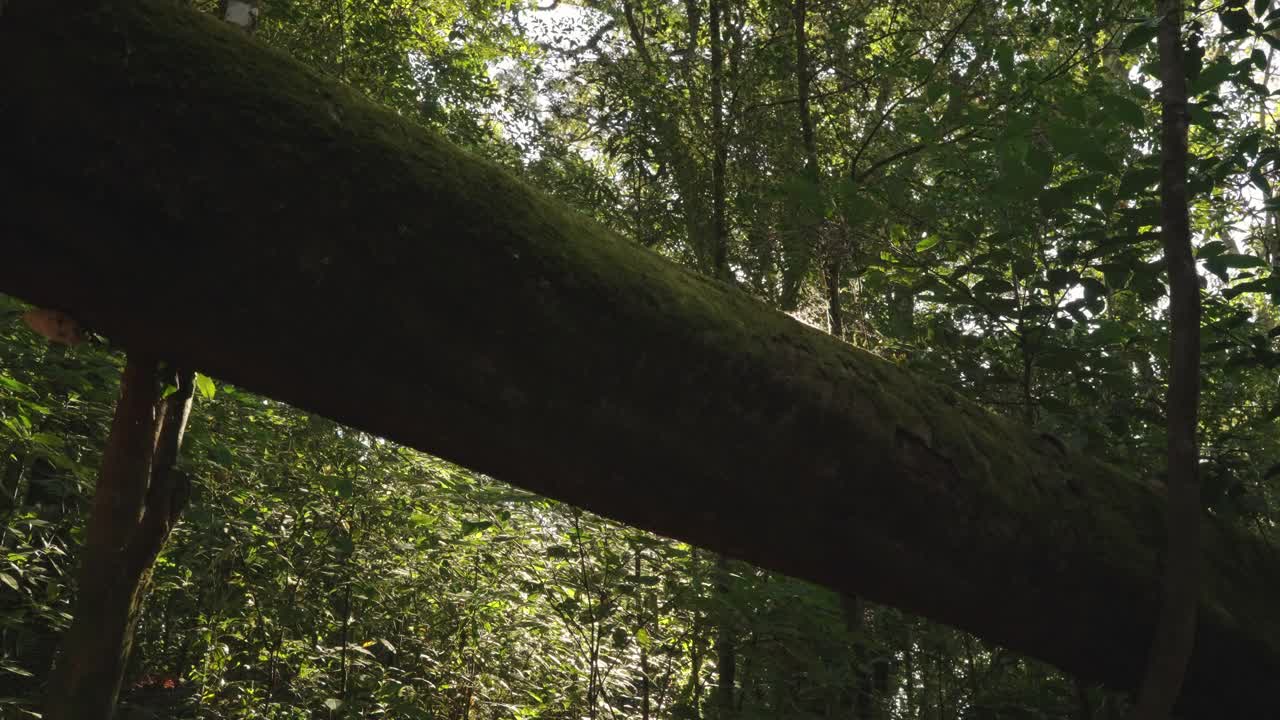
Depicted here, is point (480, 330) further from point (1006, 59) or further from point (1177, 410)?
point (1006, 59)

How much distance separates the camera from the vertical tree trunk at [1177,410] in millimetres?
1850

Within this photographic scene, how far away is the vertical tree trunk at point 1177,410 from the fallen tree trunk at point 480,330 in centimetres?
10


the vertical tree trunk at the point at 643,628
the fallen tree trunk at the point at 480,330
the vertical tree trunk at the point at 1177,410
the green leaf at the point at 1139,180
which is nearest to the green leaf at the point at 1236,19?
the vertical tree trunk at the point at 1177,410

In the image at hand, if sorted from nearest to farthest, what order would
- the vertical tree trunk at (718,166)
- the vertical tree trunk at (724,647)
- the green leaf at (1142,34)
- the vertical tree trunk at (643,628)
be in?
the green leaf at (1142,34), the vertical tree trunk at (724,647), the vertical tree trunk at (643,628), the vertical tree trunk at (718,166)

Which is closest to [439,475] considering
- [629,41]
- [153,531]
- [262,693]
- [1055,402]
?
[262,693]

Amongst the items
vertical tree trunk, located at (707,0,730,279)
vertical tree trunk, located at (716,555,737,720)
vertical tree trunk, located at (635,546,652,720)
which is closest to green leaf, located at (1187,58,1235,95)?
vertical tree trunk, located at (716,555,737,720)

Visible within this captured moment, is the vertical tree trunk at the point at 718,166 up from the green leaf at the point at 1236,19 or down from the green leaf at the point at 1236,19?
up

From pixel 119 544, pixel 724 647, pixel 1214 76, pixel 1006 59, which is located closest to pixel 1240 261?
pixel 1214 76

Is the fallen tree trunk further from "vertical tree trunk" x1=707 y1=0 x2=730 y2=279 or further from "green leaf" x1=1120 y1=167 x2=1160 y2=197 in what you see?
"vertical tree trunk" x1=707 y1=0 x2=730 y2=279

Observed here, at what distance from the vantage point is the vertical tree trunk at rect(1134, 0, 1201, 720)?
1850mm

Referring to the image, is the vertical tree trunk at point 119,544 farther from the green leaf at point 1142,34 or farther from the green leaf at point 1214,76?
the green leaf at point 1214,76

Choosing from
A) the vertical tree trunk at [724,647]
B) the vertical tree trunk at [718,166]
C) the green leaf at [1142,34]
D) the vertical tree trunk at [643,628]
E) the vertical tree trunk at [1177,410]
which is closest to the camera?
the vertical tree trunk at [1177,410]

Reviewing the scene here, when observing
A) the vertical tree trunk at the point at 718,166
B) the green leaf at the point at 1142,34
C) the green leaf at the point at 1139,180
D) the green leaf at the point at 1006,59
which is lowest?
the green leaf at the point at 1139,180

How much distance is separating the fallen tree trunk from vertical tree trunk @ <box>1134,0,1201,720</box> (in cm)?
10
